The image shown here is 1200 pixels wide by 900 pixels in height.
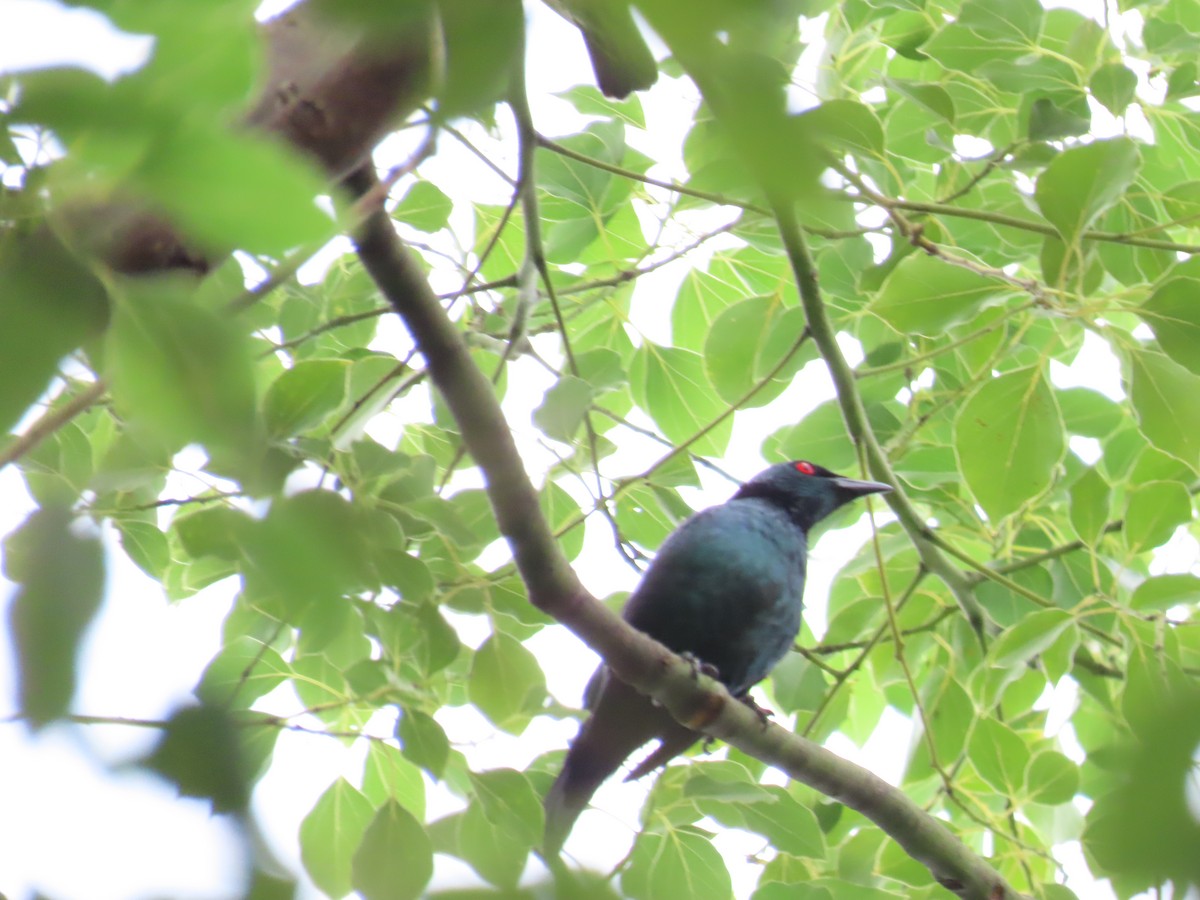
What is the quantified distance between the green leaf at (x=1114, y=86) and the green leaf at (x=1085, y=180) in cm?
47

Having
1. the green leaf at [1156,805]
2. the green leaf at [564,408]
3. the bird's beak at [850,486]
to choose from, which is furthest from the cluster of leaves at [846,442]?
the green leaf at [1156,805]

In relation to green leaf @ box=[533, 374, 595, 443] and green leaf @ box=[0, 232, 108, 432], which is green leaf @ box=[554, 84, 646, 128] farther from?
green leaf @ box=[0, 232, 108, 432]

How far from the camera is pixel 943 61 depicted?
9.80ft

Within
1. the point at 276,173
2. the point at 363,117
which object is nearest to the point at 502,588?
the point at 363,117

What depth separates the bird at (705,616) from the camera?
3205 millimetres

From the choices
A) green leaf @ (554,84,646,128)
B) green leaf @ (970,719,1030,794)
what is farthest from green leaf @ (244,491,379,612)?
green leaf @ (970,719,1030,794)

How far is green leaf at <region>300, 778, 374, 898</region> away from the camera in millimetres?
2479

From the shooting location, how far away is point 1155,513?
9.02 feet

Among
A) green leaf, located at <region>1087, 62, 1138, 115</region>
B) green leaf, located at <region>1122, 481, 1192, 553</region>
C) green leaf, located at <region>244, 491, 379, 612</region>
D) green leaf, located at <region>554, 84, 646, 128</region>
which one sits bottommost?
green leaf, located at <region>244, 491, 379, 612</region>

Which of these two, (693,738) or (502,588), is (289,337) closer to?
(502,588)

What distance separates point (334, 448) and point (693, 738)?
1.69 metres

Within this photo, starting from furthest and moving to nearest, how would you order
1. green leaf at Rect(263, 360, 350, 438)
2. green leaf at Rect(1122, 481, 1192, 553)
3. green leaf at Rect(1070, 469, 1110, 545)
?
green leaf at Rect(1070, 469, 1110, 545) → green leaf at Rect(1122, 481, 1192, 553) → green leaf at Rect(263, 360, 350, 438)

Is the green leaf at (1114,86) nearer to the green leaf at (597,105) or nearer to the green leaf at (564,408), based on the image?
the green leaf at (597,105)

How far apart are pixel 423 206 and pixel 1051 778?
84.3 inches
